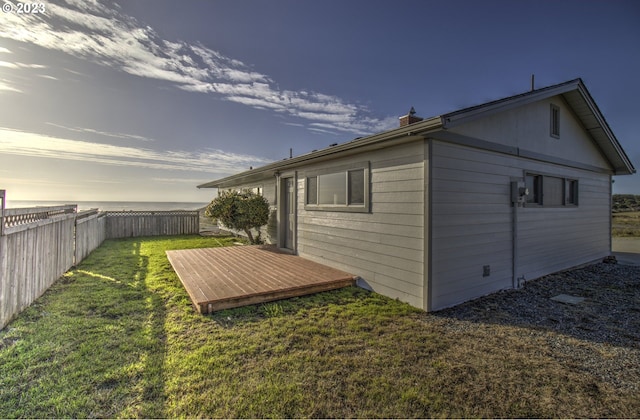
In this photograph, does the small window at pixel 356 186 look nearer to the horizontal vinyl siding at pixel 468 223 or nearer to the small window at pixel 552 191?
the horizontal vinyl siding at pixel 468 223

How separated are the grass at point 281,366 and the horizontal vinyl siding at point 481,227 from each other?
974 millimetres

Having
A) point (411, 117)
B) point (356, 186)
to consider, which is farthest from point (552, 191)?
point (356, 186)

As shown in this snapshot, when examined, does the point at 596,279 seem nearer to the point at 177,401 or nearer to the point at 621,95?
the point at 177,401

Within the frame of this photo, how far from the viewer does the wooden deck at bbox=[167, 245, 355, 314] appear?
4.24 m

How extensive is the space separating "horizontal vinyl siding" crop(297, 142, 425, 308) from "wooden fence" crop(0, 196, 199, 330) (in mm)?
4956

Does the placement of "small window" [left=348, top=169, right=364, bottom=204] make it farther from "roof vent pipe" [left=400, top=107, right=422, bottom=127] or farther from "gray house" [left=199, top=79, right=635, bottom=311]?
"roof vent pipe" [left=400, top=107, right=422, bottom=127]

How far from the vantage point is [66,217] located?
583 cm

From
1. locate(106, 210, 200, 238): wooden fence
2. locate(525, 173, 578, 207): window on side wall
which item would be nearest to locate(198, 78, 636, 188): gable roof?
locate(525, 173, 578, 207): window on side wall

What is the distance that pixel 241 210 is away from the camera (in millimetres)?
9797

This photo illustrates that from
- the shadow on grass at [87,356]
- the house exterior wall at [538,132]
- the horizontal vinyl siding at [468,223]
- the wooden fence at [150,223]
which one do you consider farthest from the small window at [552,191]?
the wooden fence at [150,223]

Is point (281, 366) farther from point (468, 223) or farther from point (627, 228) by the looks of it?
point (627, 228)

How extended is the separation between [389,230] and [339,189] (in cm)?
166

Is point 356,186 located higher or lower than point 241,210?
higher

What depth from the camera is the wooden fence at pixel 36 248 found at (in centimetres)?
334
